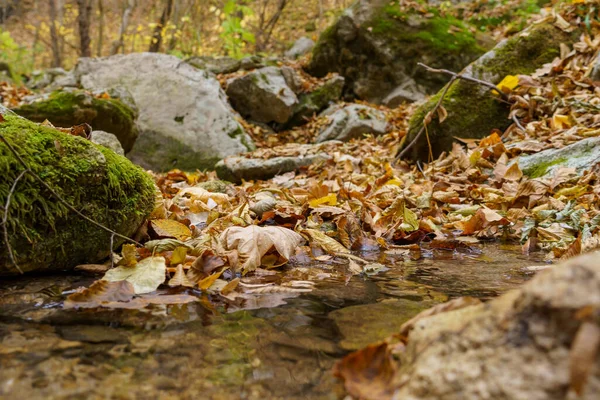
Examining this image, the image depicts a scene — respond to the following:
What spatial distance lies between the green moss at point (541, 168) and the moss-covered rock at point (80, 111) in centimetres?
530

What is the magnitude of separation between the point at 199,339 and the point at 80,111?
5711 millimetres

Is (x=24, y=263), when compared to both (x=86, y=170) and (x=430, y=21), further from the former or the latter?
(x=430, y=21)

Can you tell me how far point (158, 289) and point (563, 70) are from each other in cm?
520

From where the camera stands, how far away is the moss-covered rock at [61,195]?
1691 millimetres

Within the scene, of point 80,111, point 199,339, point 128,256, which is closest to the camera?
point 199,339

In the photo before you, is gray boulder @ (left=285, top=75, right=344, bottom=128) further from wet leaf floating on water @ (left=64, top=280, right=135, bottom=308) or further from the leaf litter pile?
wet leaf floating on water @ (left=64, top=280, right=135, bottom=308)

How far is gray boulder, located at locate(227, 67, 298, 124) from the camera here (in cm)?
957

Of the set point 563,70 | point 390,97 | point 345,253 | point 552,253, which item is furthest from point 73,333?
point 390,97

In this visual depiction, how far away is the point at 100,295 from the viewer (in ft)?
4.68

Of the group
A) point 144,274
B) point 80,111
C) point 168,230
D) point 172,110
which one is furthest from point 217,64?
point 144,274

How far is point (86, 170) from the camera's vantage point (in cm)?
Result: 191

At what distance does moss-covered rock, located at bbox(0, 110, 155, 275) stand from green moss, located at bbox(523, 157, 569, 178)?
303 cm

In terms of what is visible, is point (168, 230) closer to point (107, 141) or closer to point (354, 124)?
point (107, 141)

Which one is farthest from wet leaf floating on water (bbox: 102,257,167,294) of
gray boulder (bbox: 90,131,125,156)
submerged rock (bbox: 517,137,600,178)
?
gray boulder (bbox: 90,131,125,156)
